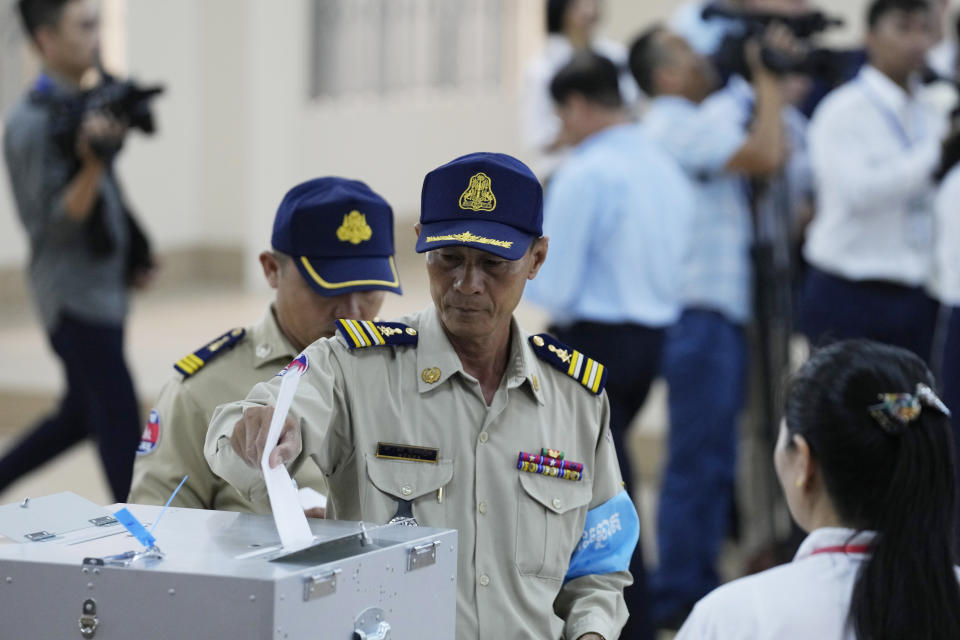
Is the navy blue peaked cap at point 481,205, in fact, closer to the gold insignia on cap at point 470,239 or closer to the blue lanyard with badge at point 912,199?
the gold insignia on cap at point 470,239

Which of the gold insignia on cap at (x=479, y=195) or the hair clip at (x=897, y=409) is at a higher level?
the gold insignia on cap at (x=479, y=195)

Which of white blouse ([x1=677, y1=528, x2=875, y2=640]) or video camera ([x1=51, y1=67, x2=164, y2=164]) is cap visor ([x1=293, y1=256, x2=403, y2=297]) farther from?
video camera ([x1=51, y1=67, x2=164, y2=164])

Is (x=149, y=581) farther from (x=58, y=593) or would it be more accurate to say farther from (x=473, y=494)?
(x=473, y=494)

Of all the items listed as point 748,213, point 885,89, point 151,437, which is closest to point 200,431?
point 151,437

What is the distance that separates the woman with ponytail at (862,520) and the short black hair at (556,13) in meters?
4.12

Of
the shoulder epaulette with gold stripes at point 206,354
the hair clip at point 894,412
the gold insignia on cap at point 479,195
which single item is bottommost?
the shoulder epaulette with gold stripes at point 206,354

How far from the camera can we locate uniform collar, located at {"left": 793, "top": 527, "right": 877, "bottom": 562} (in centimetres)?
180

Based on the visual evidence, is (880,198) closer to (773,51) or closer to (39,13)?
(773,51)

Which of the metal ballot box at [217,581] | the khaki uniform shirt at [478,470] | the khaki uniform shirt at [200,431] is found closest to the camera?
the metal ballot box at [217,581]

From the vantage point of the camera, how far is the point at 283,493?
156 cm

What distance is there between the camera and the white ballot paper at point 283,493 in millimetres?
1528

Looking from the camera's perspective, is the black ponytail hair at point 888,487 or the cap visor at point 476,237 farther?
the cap visor at point 476,237

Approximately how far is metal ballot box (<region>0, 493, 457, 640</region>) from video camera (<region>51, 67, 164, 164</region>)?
2287 millimetres

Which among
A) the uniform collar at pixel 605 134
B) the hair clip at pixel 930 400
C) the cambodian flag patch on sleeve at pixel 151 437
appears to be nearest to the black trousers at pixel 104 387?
the uniform collar at pixel 605 134
